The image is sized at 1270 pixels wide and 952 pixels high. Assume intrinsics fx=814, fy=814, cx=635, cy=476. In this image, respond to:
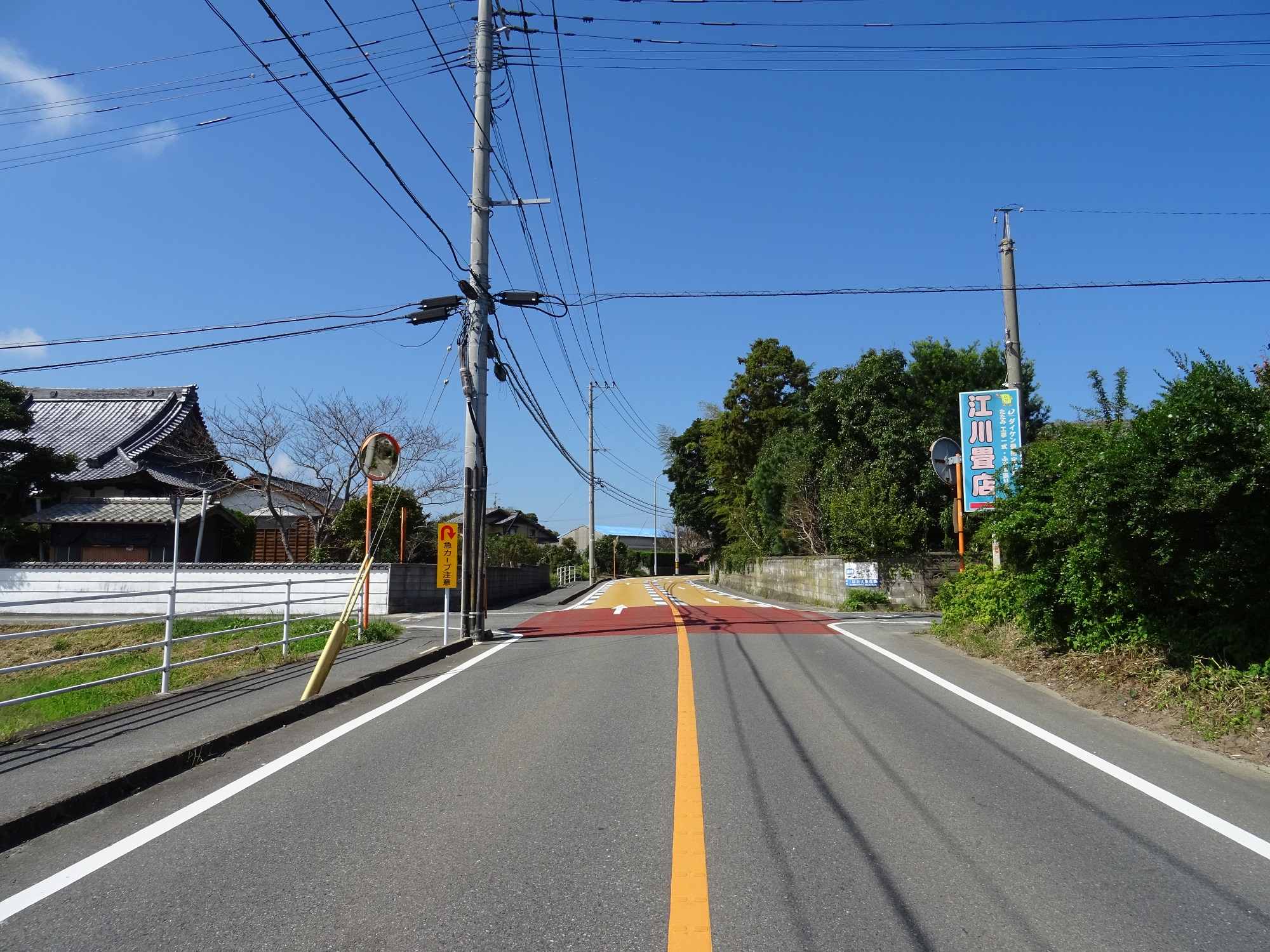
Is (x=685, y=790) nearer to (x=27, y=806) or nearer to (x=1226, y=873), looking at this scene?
(x=1226, y=873)

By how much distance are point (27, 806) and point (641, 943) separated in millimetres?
A: 3509

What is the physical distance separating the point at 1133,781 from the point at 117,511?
26337 millimetres

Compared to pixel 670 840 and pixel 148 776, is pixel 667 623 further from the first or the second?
pixel 670 840

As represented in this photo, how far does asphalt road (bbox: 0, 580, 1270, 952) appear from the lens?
3.13 meters

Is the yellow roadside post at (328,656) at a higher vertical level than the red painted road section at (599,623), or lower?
higher

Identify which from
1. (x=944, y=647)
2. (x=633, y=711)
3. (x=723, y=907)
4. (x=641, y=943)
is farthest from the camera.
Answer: (x=944, y=647)

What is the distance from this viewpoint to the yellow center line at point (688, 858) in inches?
→ 121

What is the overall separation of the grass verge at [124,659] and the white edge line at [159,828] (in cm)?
215

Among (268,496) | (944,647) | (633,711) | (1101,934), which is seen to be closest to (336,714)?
(633,711)

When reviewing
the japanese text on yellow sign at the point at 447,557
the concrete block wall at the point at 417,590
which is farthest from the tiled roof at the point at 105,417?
the japanese text on yellow sign at the point at 447,557

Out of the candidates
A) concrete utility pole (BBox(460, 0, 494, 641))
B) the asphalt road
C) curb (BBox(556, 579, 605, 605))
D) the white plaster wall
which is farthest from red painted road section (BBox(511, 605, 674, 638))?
curb (BBox(556, 579, 605, 605))

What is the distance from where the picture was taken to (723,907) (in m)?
3.28

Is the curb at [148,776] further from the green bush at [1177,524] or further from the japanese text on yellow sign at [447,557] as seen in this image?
the green bush at [1177,524]

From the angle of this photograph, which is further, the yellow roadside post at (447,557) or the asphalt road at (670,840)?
the yellow roadside post at (447,557)
